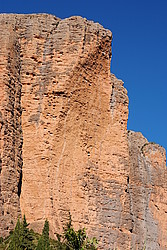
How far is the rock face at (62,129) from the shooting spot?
2338 cm

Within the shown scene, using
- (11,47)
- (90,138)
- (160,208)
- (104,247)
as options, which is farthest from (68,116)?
(160,208)

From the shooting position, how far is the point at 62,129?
2444cm

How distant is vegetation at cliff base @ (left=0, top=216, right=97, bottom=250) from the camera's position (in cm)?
2062

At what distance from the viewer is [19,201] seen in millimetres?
22922

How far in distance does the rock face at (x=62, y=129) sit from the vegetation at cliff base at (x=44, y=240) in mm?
553

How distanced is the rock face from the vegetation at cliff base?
1.82 ft

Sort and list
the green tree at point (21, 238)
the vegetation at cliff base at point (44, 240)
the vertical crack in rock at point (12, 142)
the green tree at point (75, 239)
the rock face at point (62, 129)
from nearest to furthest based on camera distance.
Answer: the green tree at point (21, 238) → the vegetation at cliff base at point (44, 240) → the vertical crack in rock at point (12, 142) → the green tree at point (75, 239) → the rock face at point (62, 129)

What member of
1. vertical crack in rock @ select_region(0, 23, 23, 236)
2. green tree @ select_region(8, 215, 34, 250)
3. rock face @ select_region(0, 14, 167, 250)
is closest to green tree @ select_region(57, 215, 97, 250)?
rock face @ select_region(0, 14, 167, 250)

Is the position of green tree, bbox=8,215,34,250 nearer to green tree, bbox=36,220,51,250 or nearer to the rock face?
green tree, bbox=36,220,51,250

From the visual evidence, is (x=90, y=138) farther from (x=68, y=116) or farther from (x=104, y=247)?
(x=104, y=247)

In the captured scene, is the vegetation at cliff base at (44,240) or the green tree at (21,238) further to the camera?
the vegetation at cliff base at (44,240)

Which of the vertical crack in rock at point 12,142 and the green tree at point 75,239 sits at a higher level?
the vertical crack in rock at point 12,142

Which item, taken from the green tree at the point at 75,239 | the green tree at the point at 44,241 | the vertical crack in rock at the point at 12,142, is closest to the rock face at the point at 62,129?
the vertical crack in rock at the point at 12,142

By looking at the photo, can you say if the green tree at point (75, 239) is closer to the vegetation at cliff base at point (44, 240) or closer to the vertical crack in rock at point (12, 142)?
the vegetation at cliff base at point (44, 240)
